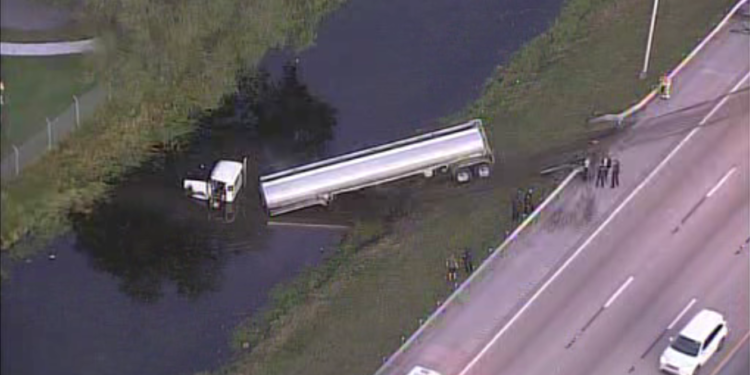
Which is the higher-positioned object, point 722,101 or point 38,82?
point 722,101

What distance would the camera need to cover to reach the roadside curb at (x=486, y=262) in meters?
30.2

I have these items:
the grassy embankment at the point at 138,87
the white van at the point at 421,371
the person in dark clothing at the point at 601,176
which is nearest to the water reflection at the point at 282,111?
the grassy embankment at the point at 138,87

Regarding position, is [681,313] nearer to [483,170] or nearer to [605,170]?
[605,170]

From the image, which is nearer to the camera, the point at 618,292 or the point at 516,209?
the point at 618,292

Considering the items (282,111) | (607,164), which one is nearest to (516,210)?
(607,164)

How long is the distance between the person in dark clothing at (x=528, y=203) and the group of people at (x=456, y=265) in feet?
7.53

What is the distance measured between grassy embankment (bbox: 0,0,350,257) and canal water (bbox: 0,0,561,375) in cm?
65

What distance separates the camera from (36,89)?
36.9 metres

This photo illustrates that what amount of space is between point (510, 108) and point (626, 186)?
5449 millimetres

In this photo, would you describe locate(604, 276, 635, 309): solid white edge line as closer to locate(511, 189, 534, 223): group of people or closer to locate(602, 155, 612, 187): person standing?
locate(511, 189, 534, 223): group of people

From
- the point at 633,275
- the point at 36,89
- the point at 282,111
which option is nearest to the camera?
the point at 633,275

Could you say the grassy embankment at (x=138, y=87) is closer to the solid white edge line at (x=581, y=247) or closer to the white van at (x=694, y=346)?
the solid white edge line at (x=581, y=247)

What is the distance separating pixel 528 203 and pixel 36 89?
15.5 meters

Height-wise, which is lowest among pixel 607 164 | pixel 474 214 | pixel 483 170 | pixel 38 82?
pixel 474 214
